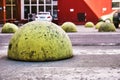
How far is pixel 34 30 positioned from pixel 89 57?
1.88 m

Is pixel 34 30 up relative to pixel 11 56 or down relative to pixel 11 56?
up

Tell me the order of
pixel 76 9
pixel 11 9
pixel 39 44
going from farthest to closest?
pixel 11 9
pixel 76 9
pixel 39 44

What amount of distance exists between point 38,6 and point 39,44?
110 ft

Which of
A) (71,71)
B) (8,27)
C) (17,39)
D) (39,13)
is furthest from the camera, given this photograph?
(39,13)

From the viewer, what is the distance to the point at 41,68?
9.16 meters

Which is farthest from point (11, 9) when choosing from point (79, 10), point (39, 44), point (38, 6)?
point (39, 44)

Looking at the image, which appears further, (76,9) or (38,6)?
(38,6)

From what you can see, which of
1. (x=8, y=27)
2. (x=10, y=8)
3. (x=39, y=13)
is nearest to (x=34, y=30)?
(x=8, y=27)

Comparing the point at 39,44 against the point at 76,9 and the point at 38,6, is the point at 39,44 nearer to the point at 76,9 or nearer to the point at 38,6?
the point at 76,9

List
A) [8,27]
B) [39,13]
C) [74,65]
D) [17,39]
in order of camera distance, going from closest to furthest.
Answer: [74,65] < [17,39] < [8,27] < [39,13]

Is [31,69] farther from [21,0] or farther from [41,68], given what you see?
[21,0]

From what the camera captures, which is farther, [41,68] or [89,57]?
[89,57]

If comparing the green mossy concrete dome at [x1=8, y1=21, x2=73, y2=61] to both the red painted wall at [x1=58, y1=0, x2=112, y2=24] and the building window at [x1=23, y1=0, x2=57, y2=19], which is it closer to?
the red painted wall at [x1=58, y1=0, x2=112, y2=24]

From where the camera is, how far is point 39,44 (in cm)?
1030
